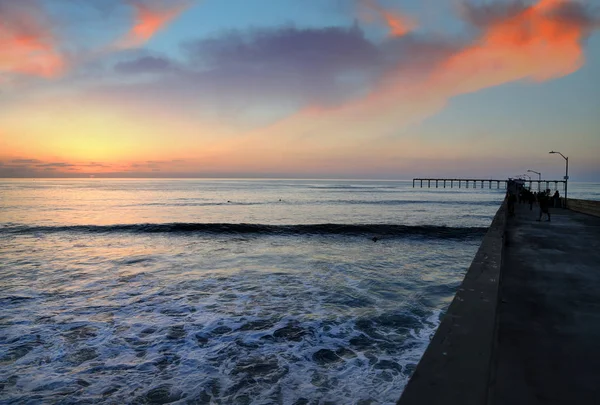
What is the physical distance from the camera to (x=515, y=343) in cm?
473

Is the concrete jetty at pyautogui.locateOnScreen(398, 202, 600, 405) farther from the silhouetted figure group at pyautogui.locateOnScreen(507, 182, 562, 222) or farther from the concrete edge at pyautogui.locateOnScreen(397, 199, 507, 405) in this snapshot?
the silhouetted figure group at pyautogui.locateOnScreen(507, 182, 562, 222)

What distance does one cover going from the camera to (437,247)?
21484mm

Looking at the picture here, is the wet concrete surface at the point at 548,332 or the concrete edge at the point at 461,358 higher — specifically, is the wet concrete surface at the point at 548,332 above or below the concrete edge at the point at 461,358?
below

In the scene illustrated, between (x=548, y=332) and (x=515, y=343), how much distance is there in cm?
79

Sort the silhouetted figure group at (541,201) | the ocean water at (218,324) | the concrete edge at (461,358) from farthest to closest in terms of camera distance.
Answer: the silhouetted figure group at (541,201) < the ocean water at (218,324) < the concrete edge at (461,358)

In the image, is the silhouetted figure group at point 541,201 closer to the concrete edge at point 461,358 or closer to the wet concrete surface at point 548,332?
the wet concrete surface at point 548,332

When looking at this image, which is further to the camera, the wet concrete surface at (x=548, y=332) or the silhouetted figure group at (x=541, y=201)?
the silhouetted figure group at (x=541, y=201)

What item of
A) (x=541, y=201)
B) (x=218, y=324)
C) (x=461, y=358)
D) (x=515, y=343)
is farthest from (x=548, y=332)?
(x=541, y=201)

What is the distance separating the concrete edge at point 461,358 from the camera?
252 cm

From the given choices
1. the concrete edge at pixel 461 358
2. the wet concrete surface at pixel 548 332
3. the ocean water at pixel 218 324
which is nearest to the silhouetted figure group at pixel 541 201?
the ocean water at pixel 218 324

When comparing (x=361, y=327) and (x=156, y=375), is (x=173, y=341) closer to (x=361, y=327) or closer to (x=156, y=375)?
(x=156, y=375)

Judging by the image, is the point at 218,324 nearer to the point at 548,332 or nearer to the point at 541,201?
the point at 548,332

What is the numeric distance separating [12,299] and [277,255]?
11009 millimetres

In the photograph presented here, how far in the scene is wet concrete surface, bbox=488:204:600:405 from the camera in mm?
3562
